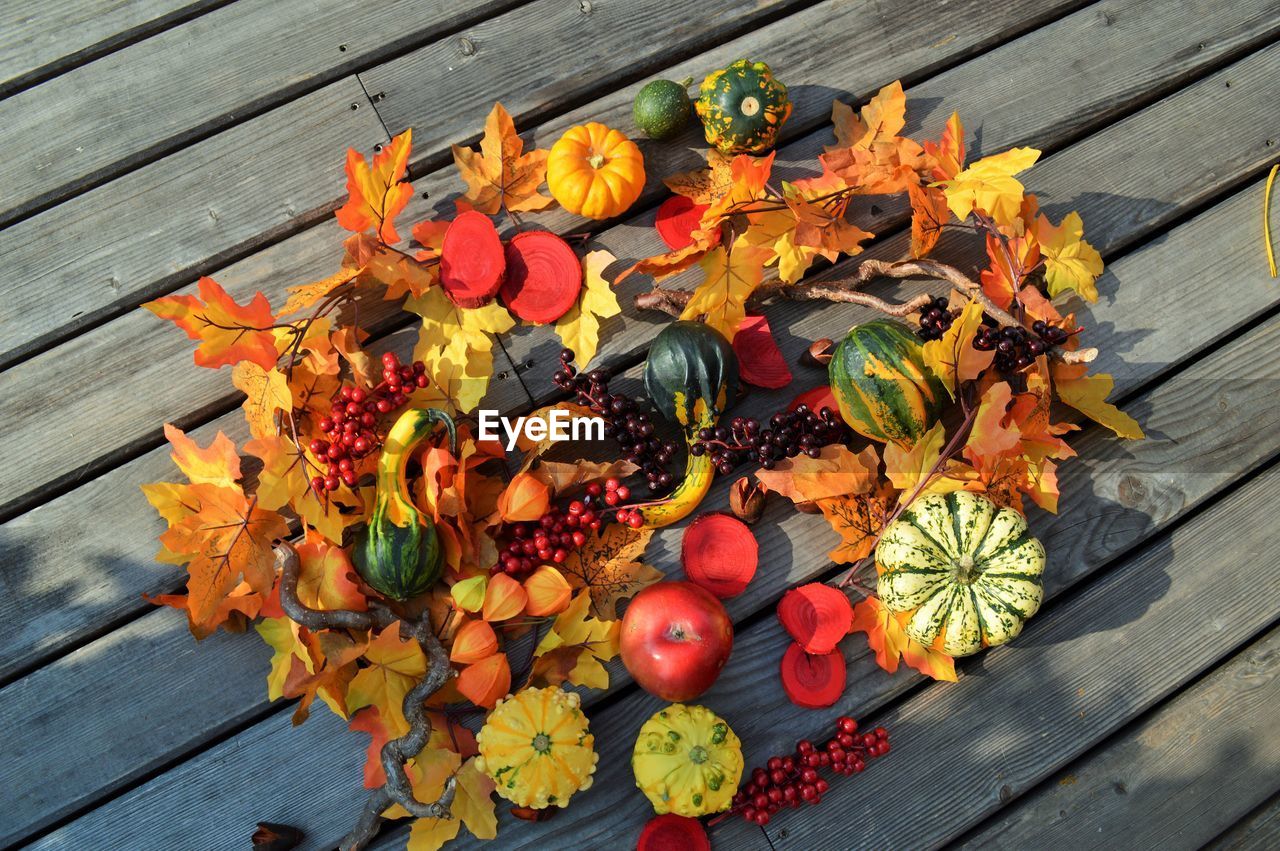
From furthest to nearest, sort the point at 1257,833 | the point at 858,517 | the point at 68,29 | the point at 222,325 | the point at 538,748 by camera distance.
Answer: the point at 68,29, the point at 1257,833, the point at 858,517, the point at 222,325, the point at 538,748

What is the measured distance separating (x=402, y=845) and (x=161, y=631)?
2.30 ft

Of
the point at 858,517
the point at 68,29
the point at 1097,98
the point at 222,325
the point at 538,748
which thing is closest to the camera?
the point at 538,748

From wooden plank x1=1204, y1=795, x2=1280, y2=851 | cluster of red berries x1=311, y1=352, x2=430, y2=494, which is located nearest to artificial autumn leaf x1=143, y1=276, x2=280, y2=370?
cluster of red berries x1=311, y1=352, x2=430, y2=494

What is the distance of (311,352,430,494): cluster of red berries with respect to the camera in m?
1.83

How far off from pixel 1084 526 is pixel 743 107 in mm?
1241

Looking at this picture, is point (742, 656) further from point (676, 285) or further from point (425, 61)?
point (425, 61)

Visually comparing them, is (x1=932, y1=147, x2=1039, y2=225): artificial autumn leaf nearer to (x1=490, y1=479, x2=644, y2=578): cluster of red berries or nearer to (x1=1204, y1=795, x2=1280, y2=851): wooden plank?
(x1=490, y1=479, x2=644, y2=578): cluster of red berries

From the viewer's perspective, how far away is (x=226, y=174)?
2.13 m

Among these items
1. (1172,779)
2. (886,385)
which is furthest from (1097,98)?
(1172,779)

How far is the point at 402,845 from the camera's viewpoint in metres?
1.89

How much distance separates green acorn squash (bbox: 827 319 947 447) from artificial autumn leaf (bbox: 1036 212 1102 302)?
414 mm

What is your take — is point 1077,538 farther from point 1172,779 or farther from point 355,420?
point 355,420

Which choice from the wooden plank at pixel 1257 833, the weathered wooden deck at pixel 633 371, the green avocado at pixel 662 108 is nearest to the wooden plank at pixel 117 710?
the weathered wooden deck at pixel 633 371

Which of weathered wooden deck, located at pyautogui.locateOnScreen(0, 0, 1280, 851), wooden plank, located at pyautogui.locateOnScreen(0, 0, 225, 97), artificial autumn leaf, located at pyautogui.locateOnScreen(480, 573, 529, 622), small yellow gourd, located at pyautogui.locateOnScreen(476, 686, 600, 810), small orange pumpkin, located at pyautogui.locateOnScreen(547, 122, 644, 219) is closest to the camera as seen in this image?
small yellow gourd, located at pyautogui.locateOnScreen(476, 686, 600, 810)
